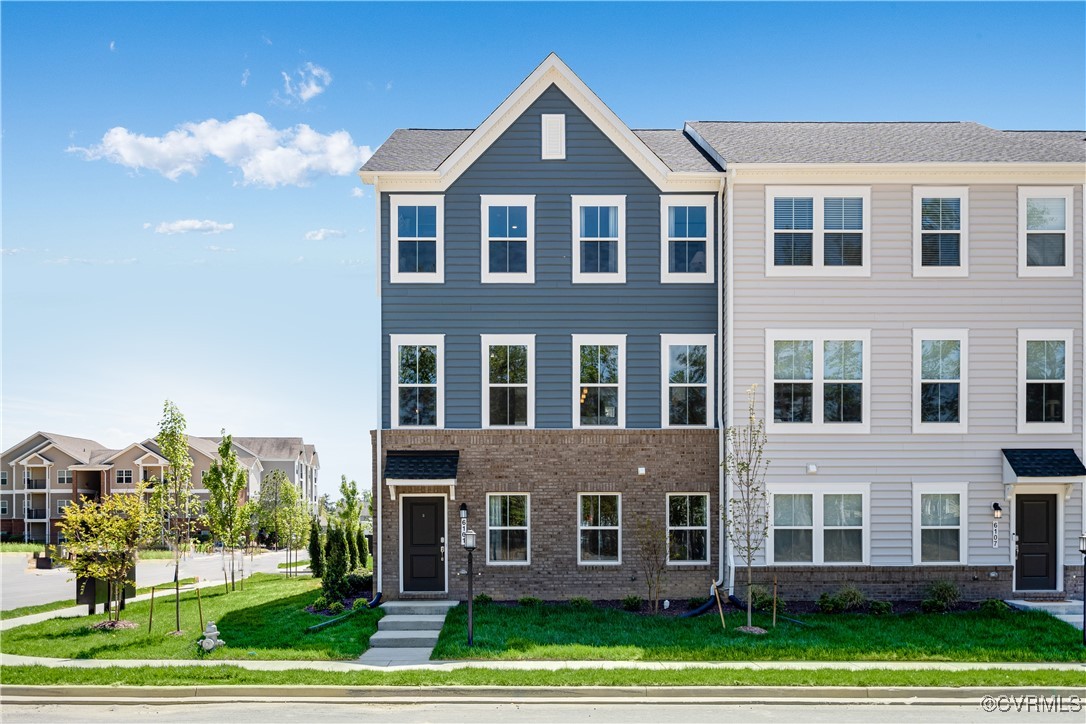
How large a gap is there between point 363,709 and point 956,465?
43.2 feet

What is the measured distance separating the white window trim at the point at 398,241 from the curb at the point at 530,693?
8.90 m

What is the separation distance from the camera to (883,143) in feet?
62.0

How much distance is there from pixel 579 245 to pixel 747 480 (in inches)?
241

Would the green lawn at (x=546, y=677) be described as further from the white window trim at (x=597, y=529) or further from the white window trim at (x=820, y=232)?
the white window trim at (x=820, y=232)

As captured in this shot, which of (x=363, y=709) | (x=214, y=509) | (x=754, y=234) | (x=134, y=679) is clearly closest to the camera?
(x=363, y=709)

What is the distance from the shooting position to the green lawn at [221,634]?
1381cm

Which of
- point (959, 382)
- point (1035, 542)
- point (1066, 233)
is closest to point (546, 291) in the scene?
point (959, 382)

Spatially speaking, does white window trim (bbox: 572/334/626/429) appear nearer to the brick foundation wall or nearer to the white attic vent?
the brick foundation wall

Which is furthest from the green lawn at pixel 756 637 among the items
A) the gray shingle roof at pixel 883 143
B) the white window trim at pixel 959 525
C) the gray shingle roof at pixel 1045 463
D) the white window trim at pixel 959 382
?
the gray shingle roof at pixel 883 143

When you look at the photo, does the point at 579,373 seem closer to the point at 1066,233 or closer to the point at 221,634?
the point at 221,634

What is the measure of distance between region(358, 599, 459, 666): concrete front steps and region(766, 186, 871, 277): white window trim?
1000cm

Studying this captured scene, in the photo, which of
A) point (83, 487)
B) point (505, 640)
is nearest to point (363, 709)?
point (505, 640)

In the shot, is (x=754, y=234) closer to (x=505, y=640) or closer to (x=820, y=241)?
(x=820, y=241)

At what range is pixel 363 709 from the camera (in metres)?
11.2
